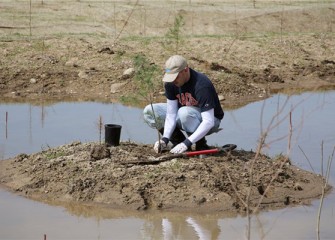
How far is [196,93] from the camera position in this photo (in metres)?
9.44

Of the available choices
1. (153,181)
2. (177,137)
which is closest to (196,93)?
(177,137)

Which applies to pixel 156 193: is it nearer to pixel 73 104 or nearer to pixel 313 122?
pixel 313 122

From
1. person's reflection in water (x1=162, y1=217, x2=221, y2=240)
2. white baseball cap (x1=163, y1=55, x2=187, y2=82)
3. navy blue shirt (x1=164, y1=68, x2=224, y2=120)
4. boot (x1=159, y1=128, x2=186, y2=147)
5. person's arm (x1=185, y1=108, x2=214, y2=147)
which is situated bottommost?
person's reflection in water (x1=162, y1=217, x2=221, y2=240)

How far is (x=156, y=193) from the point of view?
8969 millimetres

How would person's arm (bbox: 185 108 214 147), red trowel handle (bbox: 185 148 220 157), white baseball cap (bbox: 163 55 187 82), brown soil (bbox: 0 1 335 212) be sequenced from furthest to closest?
red trowel handle (bbox: 185 148 220 157) < person's arm (bbox: 185 108 214 147) < white baseball cap (bbox: 163 55 187 82) < brown soil (bbox: 0 1 335 212)

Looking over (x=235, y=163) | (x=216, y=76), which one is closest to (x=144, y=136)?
(x=235, y=163)

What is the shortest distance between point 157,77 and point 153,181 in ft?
22.6

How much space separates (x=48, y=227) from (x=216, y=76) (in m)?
8.38

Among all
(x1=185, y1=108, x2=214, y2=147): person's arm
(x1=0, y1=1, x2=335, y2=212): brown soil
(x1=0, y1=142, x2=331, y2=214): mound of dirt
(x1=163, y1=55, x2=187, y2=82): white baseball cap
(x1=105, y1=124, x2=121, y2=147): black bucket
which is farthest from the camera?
(x1=105, y1=124, x2=121, y2=147): black bucket

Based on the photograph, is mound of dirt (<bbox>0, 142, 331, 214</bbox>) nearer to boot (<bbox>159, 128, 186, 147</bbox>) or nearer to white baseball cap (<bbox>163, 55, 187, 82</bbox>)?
boot (<bbox>159, 128, 186, 147</bbox>)

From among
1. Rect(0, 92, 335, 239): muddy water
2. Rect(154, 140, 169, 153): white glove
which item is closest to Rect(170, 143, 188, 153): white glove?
Rect(154, 140, 169, 153): white glove

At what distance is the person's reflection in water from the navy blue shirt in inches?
54.5

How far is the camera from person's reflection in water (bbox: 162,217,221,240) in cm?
816

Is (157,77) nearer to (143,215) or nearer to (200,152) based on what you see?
(200,152)
